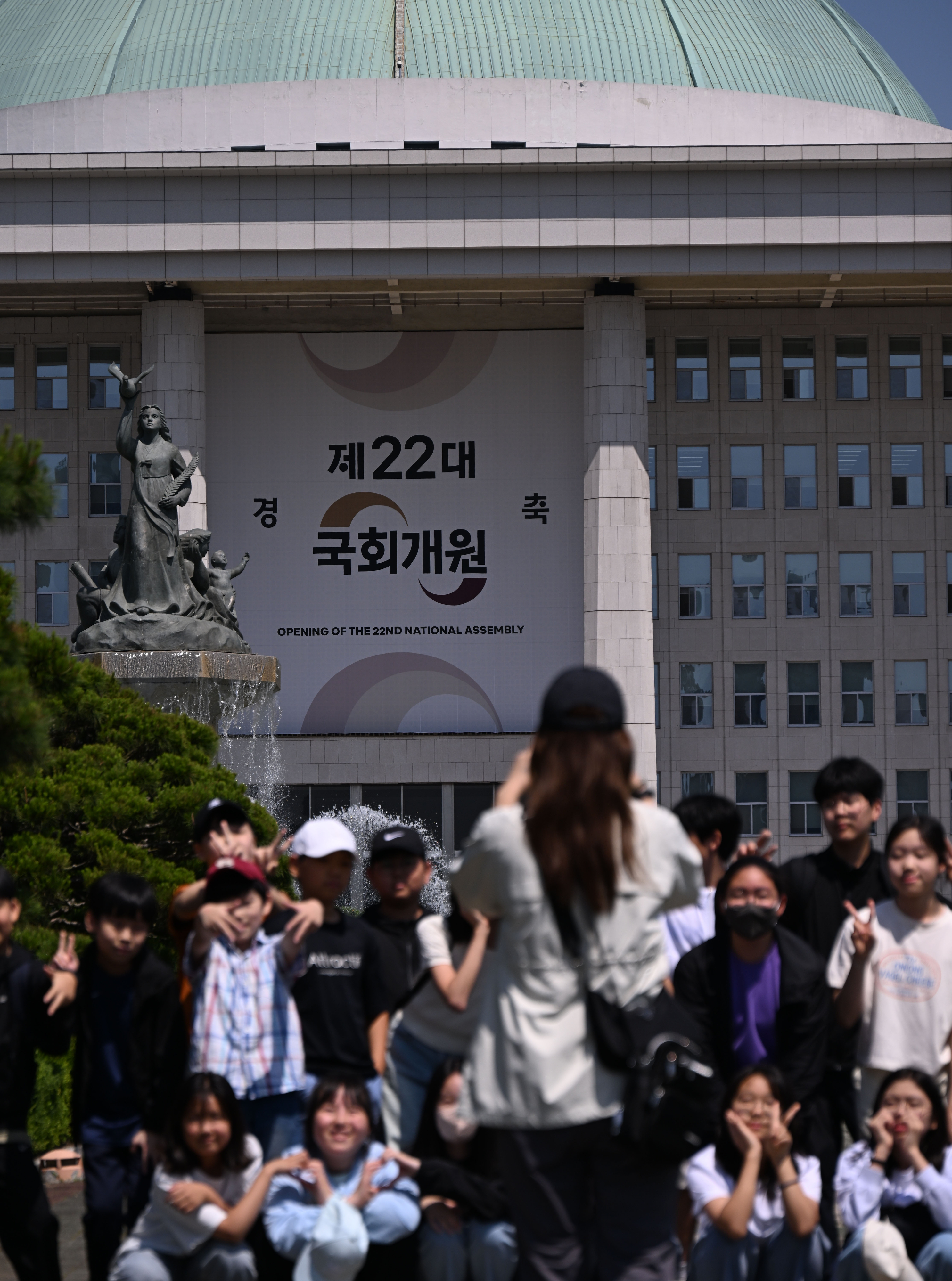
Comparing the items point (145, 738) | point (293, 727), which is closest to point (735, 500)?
point (293, 727)

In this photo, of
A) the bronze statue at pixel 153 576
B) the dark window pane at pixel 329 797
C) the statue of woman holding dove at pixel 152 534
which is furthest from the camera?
the dark window pane at pixel 329 797

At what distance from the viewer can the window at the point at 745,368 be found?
124 feet

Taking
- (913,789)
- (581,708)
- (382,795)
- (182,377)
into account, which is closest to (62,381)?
(182,377)

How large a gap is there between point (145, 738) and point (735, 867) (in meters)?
8.35

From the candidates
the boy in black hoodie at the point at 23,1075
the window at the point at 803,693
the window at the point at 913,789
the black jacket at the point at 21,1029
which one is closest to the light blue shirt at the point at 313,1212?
the boy in black hoodie at the point at 23,1075

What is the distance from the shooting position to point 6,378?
3816 cm

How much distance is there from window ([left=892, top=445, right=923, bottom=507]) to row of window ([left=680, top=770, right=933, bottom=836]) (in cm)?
563

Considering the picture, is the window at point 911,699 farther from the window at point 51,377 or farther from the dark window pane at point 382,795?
the window at point 51,377

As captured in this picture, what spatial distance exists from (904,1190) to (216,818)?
267 centimetres

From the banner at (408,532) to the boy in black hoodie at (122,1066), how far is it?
29.8m

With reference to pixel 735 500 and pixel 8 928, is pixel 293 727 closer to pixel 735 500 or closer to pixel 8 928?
pixel 735 500

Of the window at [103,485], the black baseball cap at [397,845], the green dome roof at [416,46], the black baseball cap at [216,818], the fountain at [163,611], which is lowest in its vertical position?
the black baseball cap at [397,845]

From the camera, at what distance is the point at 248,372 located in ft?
121

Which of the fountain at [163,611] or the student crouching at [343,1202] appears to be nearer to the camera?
the student crouching at [343,1202]
